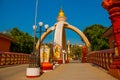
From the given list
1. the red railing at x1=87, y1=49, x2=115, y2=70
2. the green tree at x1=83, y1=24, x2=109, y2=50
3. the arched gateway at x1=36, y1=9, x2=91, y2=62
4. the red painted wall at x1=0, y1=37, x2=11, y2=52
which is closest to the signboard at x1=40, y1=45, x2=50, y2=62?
the red railing at x1=87, y1=49, x2=115, y2=70

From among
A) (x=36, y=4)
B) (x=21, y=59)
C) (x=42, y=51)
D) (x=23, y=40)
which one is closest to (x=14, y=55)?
(x=21, y=59)

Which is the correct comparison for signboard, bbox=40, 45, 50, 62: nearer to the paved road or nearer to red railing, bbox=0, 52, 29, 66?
the paved road

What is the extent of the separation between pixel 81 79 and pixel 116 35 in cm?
320

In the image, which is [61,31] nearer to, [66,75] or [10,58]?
[10,58]

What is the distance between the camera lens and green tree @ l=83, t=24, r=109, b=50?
163ft

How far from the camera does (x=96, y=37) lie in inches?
2068

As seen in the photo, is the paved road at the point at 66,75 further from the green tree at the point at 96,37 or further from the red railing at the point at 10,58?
the green tree at the point at 96,37

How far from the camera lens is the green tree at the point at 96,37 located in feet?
163

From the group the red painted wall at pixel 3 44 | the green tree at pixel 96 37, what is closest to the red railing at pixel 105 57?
the red painted wall at pixel 3 44

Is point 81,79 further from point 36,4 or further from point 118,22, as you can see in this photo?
point 36,4

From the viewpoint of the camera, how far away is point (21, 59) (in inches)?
1314

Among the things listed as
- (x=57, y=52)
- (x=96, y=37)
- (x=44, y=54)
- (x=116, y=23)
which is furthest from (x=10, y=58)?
(x=96, y=37)

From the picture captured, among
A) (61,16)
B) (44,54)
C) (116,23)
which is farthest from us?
(61,16)

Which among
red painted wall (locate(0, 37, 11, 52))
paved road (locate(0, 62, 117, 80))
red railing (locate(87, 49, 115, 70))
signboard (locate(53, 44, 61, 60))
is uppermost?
red painted wall (locate(0, 37, 11, 52))
